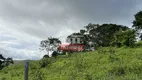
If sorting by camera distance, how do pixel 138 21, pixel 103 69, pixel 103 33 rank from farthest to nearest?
1. pixel 103 33
2. pixel 138 21
3. pixel 103 69

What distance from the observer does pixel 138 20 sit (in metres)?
43.8

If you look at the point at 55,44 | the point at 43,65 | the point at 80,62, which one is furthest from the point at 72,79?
the point at 55,44

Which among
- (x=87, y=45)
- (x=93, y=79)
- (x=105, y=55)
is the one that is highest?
(x=87, y=45)

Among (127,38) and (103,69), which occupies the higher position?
(127,38)

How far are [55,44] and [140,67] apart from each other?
48.6 meters

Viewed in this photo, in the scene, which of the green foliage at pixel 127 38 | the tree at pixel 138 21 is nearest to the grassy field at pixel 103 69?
the green foliage at pixel 127 38

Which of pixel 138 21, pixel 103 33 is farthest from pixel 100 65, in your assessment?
pixel 103 33

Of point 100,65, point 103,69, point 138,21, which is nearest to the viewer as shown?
point 103,69

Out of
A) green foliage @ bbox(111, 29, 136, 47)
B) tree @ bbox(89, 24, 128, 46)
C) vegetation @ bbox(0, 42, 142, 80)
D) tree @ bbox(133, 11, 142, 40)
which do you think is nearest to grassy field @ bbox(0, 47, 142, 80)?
vegetation @ bbox(0, 42, 142, 80)

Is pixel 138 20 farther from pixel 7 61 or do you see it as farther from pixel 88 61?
pixel 88 61

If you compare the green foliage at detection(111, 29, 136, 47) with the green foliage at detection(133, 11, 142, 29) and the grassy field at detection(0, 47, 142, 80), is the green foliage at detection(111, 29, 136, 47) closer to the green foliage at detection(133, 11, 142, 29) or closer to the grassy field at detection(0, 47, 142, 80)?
the grassy field at detection(0, 47, 142, 80)

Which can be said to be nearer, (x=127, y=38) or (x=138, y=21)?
(x=127, y=38)

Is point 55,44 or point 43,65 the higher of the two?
point 55,44

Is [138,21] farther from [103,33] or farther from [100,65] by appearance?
[100,65]
